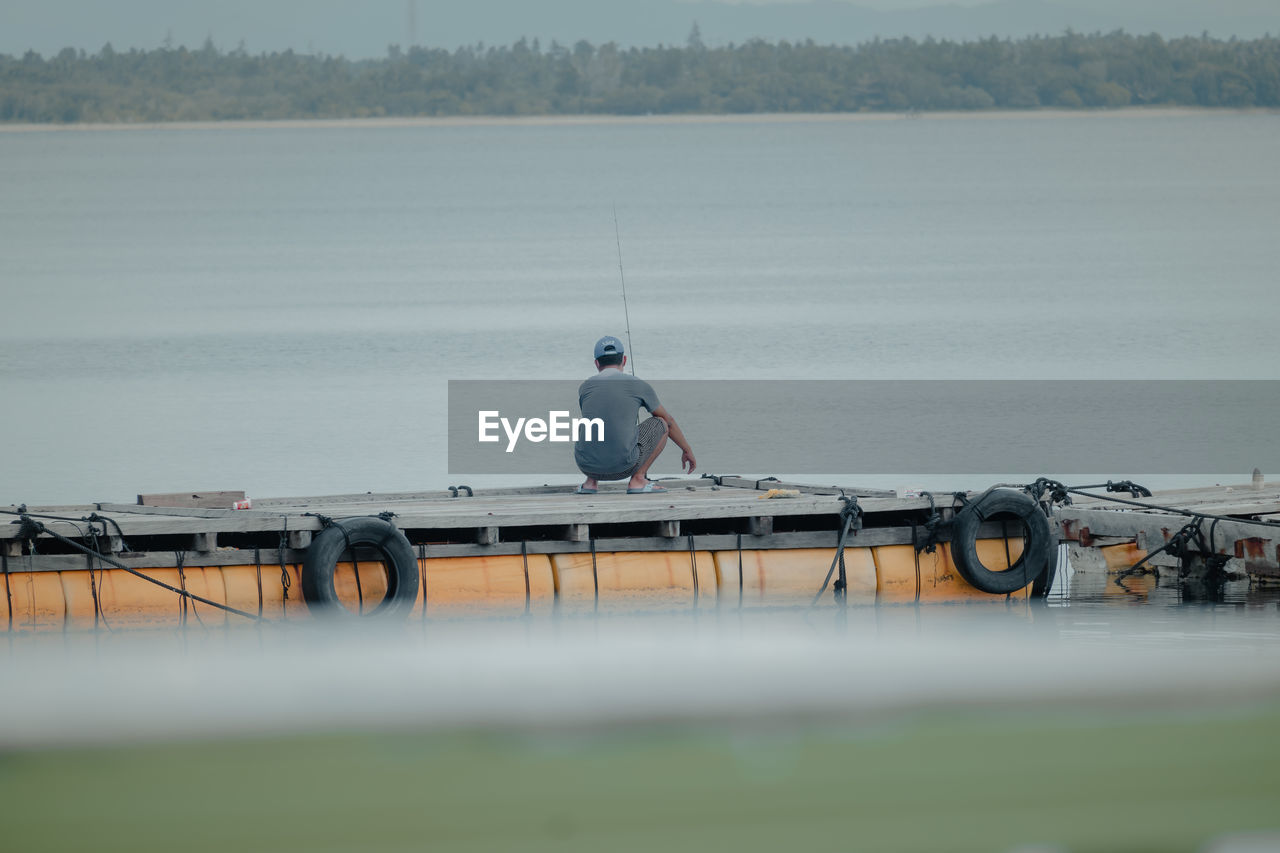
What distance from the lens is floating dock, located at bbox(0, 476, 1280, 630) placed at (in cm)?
1066

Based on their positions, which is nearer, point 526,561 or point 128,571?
point 128,571

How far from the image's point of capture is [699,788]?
2105 millimetres

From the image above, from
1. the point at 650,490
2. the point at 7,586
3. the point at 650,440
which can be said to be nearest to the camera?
the point at 7,586

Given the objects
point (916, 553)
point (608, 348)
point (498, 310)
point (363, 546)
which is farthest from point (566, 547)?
point (498, 310)

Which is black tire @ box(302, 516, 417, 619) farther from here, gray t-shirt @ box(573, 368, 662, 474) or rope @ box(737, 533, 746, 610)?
rope @ box(737, 533, 746, 610)

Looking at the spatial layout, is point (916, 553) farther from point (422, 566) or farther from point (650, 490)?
point (422, 566)

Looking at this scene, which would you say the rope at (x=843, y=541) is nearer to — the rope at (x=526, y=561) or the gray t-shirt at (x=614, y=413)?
the gray t-shirt at (x=614, y=413)

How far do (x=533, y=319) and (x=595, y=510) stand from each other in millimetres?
43640
